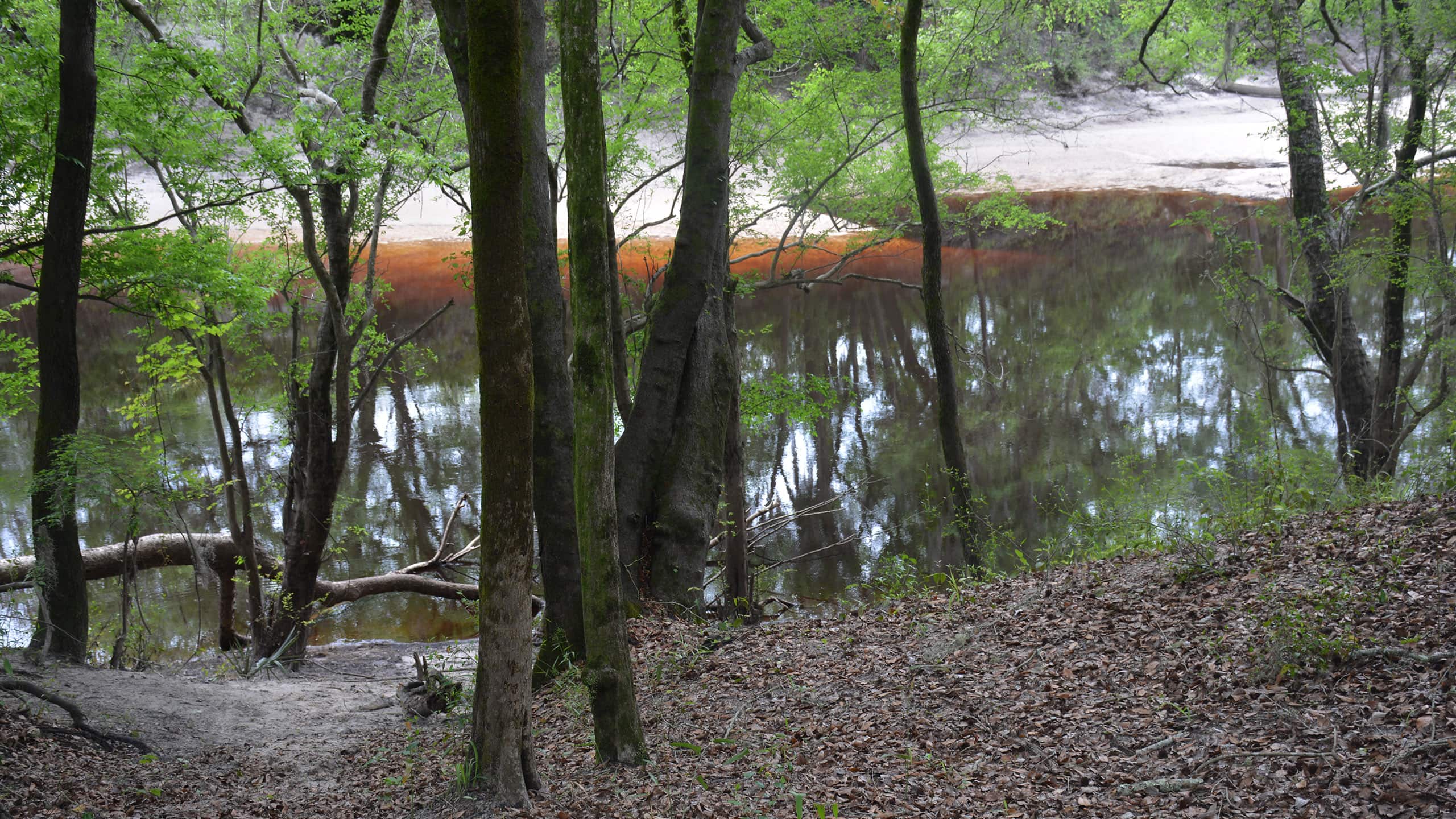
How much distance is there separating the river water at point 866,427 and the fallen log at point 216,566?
0.46 m

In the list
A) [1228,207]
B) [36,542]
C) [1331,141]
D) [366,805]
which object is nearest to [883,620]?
[366,805]

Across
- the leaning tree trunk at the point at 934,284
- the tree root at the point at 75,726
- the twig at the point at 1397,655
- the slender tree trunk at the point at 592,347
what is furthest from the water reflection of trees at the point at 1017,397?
the tree root at the point at 75,726

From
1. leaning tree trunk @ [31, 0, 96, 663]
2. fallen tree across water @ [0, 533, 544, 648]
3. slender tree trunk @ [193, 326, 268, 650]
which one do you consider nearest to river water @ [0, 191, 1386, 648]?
leaning tree trunk @ [31, 0, 96, 663]

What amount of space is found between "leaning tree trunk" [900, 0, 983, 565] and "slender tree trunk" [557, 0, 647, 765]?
4.56 metres

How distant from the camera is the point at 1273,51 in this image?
978 cm

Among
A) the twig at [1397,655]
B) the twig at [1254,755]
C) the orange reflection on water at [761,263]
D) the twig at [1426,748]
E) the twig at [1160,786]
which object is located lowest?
the twig at [1160,786]

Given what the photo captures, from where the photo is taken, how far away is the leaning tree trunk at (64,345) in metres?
6.31

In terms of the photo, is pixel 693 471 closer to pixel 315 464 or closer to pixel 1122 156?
pixel 315 464

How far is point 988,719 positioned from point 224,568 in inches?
337

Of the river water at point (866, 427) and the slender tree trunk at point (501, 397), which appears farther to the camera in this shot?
the river water at point (866, 427)

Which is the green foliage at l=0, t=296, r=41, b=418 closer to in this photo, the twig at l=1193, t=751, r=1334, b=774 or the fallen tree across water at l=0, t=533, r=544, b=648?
the fallen tree across water at l=0, t=533, r=544, b=648

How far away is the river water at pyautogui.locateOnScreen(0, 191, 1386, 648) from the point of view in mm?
11719

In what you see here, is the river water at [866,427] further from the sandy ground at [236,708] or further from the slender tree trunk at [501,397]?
the slender tree trunk at [501,397]

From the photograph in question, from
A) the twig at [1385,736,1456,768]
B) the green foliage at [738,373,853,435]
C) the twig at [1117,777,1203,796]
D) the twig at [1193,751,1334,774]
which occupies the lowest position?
the twig at [1117,777,1203,796]
